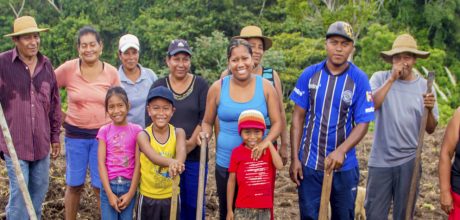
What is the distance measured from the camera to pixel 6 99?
4527 mm

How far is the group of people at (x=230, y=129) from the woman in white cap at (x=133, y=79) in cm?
24

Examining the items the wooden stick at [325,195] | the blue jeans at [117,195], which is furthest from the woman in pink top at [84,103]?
the wooden stick at [325,195]

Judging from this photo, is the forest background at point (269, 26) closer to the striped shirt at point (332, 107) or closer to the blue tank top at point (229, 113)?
the striped shirt at point (332, 107)

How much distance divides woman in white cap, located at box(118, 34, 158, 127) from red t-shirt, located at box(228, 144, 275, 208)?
1281 mm

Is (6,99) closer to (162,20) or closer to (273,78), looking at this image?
(273,78)

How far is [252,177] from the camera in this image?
13.7ft

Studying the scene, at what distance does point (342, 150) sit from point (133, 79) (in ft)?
6.77

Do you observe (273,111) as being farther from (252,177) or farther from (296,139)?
(252,177)

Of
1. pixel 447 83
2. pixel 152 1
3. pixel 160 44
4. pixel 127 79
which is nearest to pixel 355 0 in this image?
pixel 447 83

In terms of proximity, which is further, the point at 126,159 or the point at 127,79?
the point at 127,79

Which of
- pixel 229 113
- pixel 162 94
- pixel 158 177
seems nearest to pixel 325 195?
pixel 229 113

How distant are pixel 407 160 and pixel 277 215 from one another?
2.34 m

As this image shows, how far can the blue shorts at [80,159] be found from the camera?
4973 millimetres

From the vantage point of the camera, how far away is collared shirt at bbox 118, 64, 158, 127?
516 centimetres
